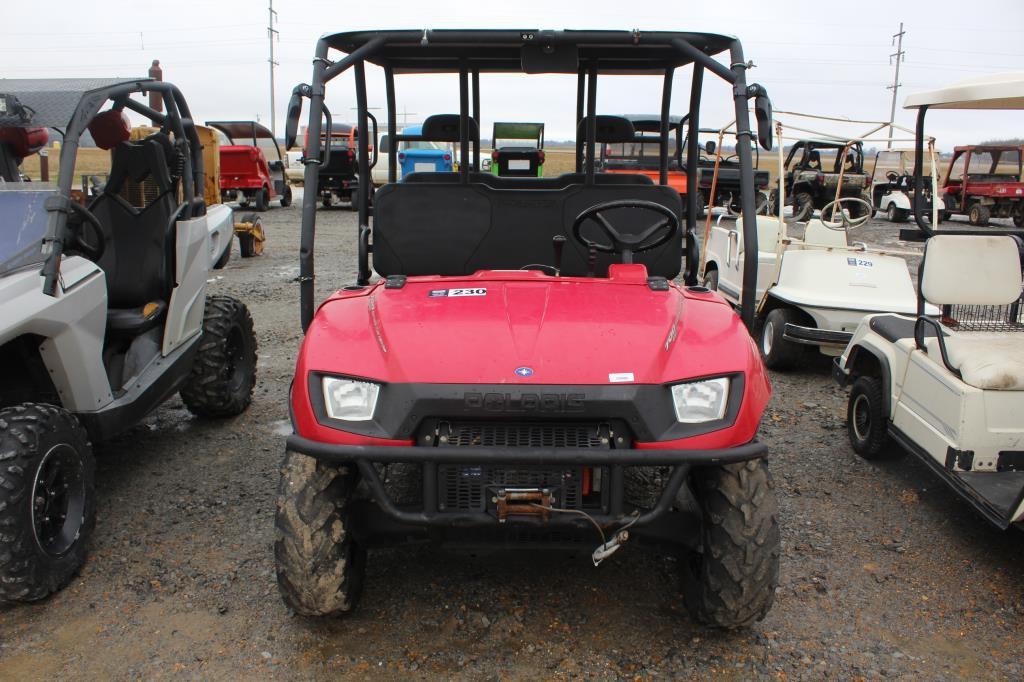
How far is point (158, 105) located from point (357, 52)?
9.93 ft

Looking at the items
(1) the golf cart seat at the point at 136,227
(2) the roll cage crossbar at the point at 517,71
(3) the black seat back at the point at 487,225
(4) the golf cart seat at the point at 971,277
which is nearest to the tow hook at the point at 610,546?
(2) the roll cage crossbar at the point at 517,71

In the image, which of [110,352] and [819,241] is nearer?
[110,352]

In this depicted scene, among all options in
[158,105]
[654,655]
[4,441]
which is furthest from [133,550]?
[158,105]

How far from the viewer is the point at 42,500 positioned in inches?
120

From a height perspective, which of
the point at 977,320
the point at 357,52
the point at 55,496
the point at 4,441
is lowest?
the point at 55,496

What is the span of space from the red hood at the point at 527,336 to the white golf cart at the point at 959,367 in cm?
138

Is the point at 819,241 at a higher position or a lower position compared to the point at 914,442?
higher

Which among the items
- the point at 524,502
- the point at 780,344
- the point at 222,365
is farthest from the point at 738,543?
the point at 780,344

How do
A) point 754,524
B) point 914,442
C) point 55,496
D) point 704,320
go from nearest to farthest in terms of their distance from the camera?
point 754,524 → point 704,320 → point 55,496 → point 914,442

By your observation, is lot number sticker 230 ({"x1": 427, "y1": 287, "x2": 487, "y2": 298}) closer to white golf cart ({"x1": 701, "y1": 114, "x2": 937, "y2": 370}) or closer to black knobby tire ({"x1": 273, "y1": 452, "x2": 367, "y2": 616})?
black knobby tire ({"x1": 273, "y1": 452, "x2": 367, "y2": 616})

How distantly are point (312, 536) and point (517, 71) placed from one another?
2625 mm

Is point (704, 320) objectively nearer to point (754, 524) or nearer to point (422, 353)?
point (754, 524)

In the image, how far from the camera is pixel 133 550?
134 inches

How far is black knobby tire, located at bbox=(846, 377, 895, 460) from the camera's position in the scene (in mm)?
4379
